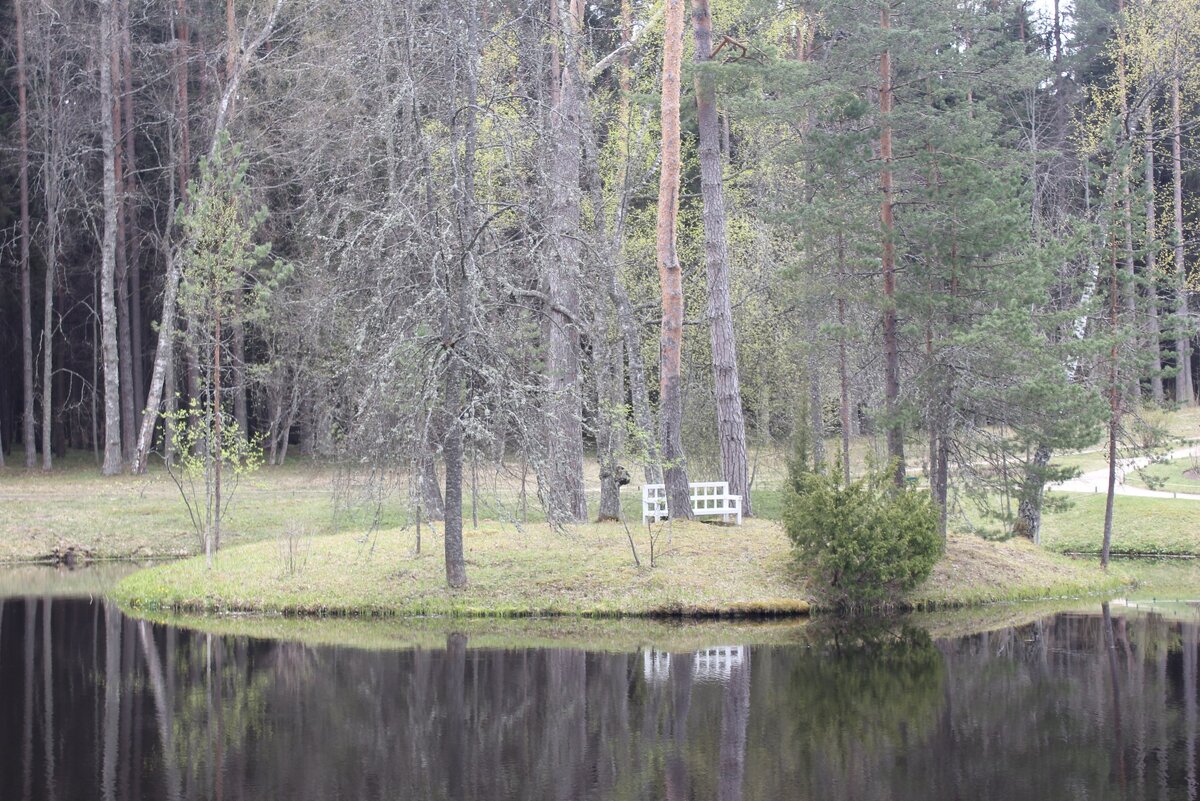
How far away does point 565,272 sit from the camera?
21312 mm

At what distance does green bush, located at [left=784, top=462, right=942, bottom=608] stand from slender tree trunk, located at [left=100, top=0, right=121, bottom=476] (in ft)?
74.1

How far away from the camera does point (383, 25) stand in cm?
1684

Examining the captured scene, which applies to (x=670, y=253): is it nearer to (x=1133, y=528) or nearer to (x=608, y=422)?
(x=608, y=422)

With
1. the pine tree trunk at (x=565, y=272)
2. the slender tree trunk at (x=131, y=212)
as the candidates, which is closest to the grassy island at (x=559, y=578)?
the pine tree trunk at (x=565, y=272)

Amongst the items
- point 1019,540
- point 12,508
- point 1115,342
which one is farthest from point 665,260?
point 12,508

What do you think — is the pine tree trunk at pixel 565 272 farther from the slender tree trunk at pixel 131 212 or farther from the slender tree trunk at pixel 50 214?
the slender tree trunk at pixel 50 214

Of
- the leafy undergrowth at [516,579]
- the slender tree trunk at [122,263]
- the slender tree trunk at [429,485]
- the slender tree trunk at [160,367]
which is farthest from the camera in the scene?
the slender tree trunk at [122,263]

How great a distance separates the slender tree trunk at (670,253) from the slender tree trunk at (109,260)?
19.4 m

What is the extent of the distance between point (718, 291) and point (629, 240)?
958 centimetres

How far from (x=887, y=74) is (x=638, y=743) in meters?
13.9

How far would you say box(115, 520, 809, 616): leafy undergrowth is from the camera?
1769cm

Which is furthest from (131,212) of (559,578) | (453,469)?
(559,578)

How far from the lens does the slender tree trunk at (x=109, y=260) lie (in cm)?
3416

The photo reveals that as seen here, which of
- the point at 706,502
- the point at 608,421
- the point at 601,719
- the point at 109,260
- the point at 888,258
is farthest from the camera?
the point at 109,260
